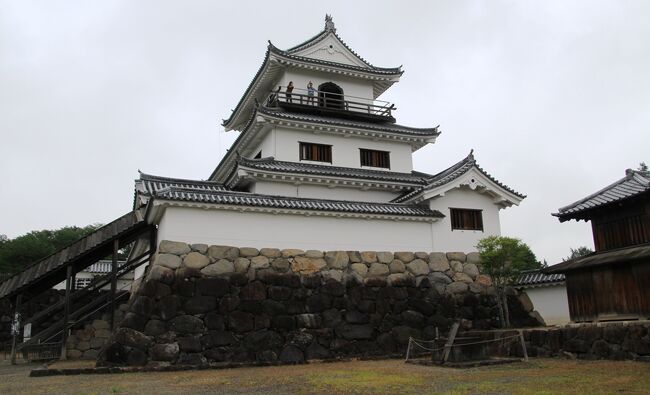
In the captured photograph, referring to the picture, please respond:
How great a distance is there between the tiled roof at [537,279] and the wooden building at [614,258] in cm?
519

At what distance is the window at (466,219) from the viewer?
52.6ft

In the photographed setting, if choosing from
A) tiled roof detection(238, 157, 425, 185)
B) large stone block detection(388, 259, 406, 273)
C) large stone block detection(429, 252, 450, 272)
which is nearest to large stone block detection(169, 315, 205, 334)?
tiled roof detection(238, 157, 425, 185)

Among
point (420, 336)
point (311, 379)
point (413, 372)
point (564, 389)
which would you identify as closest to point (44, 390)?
point (311, 379)

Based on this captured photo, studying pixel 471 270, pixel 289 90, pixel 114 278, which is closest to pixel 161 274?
pixel 114 278

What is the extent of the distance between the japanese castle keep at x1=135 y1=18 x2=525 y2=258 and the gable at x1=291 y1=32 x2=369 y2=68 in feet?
0.13

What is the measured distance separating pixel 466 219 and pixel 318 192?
4.79m

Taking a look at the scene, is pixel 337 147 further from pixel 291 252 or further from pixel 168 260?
pixel 168 260

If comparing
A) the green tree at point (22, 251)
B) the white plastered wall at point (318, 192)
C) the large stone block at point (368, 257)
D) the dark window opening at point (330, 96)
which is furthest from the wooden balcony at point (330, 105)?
the green tree at point (22, 251)

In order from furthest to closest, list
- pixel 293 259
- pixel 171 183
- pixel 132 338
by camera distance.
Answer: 1. pixel 171 183
2. pixel 293 259
3. pixel 132 338

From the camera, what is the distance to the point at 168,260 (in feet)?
40.5

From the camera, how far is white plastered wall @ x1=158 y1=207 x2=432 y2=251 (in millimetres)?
12953

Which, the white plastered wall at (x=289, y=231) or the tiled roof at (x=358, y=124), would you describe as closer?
the white plastered wall at (x=289, y=231)

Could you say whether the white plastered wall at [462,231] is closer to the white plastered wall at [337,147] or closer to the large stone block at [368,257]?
the large stone block at [368,257]

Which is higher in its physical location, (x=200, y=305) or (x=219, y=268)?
(x=219, y=268)
